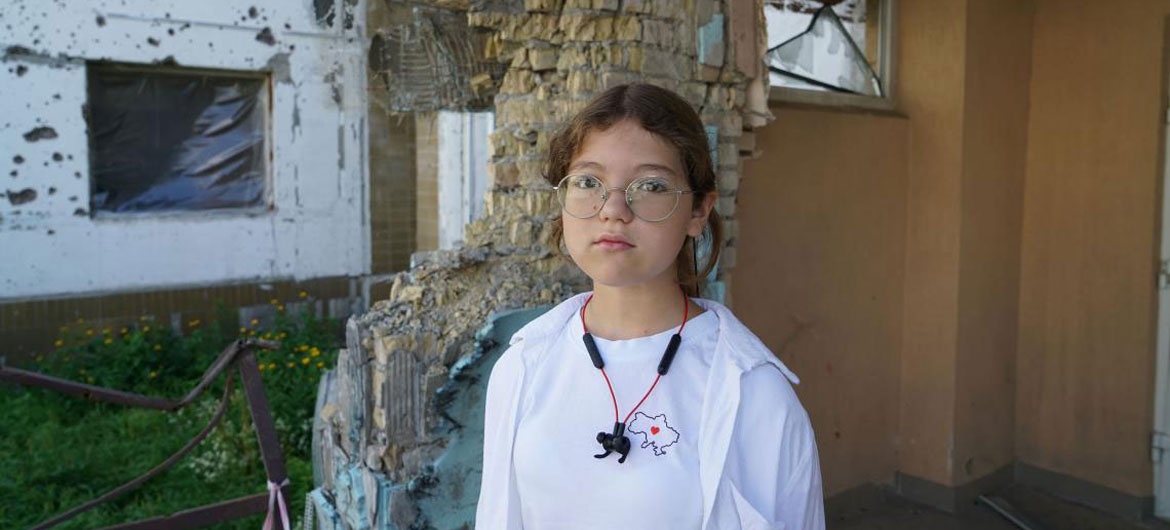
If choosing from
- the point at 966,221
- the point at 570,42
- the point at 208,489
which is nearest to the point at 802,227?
the point at 966,221

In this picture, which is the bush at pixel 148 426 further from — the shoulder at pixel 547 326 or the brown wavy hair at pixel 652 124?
the brown wavy hair at pixel 652 124

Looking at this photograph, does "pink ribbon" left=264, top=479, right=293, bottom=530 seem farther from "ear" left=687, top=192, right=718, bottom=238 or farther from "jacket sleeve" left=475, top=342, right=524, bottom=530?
"ear" left=687, top=192, right=718, bottom=238

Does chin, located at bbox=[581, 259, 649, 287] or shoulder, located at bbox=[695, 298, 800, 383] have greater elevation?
chin, located at bbox=[581, 259, 649, 287]

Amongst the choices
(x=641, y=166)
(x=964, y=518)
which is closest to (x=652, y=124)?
(x=641, y=166)

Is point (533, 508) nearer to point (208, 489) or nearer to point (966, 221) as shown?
point (966, 221)

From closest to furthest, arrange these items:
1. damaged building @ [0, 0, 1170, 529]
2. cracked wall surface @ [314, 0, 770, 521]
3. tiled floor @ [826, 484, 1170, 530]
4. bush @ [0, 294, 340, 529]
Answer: cracked wall surface @ [314, 0, 770, 521]
damaged building @ [0, 0, 1170, 529]
tiled floor @ [826, 484, 1170, 530]
bush @ [0, 294, 340, 529]

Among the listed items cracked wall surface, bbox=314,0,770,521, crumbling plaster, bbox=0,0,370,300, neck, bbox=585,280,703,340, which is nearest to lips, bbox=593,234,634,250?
neck, bbox=585,280,703,340

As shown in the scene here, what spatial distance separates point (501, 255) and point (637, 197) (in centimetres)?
157

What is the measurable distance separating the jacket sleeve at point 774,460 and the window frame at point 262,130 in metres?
6.91

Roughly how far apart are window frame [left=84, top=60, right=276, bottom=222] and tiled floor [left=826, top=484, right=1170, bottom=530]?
548 centimetres

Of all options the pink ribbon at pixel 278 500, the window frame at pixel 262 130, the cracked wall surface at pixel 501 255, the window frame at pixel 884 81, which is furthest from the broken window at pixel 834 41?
the window frame at pixel 262 130

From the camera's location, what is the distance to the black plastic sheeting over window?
711 centimetres

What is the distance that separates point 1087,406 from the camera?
15.3 ft

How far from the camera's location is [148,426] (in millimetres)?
5652
